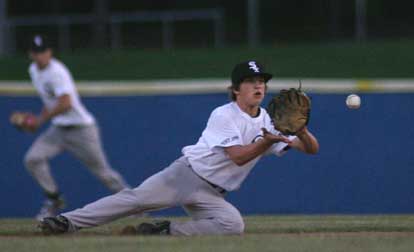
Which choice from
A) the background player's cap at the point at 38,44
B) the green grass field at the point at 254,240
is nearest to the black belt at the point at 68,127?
the background player's cap at the point at 38,44

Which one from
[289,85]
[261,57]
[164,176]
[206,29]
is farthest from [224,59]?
[164,176]

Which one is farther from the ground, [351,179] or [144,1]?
[144,1]

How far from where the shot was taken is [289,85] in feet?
41.0

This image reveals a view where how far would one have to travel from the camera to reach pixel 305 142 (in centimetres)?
773

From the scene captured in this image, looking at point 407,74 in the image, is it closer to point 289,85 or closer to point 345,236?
point 289,85

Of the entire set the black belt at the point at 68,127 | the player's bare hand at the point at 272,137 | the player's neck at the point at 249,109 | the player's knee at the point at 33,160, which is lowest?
the player's knee at the point at 33,160

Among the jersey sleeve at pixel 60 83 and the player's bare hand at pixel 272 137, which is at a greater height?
the player's bare hand at pixel 272 137

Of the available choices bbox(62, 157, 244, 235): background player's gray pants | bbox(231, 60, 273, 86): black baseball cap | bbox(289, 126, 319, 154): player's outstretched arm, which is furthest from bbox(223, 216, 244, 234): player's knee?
bbox(231, 60, 273, 86): black baseball cap

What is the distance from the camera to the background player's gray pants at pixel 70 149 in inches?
436

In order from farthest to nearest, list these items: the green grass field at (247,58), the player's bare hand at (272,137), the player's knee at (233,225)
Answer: the green grass field at (247,58)
the player's knee at (233,225)
the player's bare hand at (272,137)

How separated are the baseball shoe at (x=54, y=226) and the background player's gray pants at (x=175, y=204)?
0.06 m

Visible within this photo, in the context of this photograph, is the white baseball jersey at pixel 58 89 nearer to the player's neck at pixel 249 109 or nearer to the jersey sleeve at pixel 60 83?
the jersey sleeve at pixel 60 83

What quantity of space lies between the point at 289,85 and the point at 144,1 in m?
6.61

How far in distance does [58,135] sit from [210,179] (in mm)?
3537
